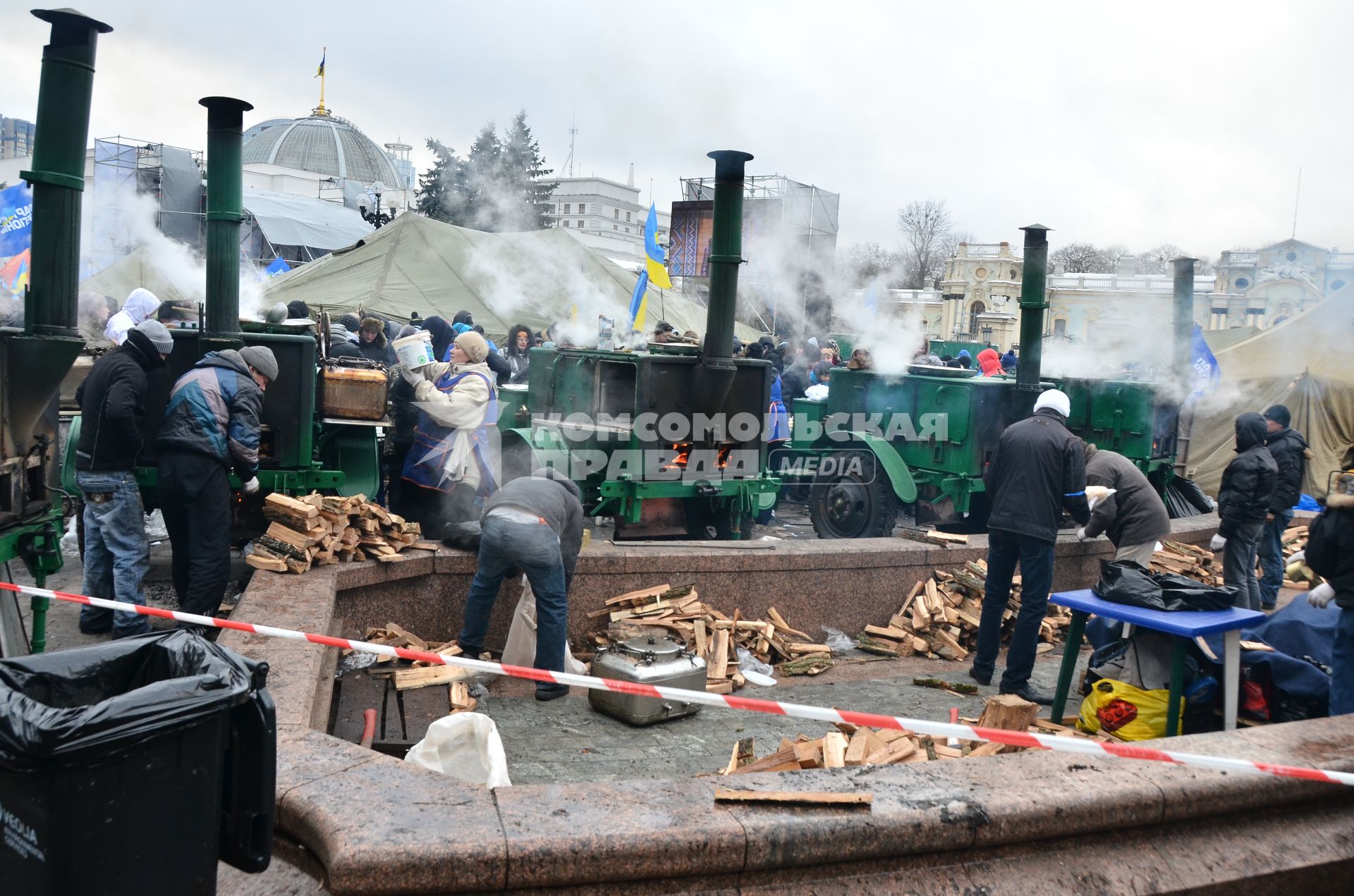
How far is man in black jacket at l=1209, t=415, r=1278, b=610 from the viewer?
8906mm

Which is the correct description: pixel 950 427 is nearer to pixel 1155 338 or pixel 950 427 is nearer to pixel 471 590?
pixel 1155 338

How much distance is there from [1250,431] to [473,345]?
21.4 feet

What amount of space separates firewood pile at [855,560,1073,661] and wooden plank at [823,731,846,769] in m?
3.30

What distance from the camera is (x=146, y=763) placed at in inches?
90.3

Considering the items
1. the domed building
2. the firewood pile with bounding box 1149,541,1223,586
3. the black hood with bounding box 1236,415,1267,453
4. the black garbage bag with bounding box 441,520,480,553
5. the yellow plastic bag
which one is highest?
the domed building

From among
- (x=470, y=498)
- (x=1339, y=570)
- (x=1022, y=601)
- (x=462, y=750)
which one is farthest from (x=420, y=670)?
(x=1339, y=570)

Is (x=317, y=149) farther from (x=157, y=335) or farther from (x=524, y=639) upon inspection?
(x=524, y=639)

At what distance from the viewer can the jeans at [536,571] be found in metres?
5.91

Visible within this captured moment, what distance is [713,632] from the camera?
7.12m

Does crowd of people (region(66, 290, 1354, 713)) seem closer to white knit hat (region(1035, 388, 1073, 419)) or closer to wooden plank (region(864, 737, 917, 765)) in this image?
white knit hat (region(1035, 388, 1073, 419))

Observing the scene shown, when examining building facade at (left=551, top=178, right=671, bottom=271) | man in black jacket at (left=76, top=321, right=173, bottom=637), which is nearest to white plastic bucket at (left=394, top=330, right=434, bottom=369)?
man in black jacket at (left=76, top=321, right=173, bottom=637)

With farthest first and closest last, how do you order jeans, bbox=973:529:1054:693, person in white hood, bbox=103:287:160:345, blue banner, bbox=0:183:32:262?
blue banner, bbox=0:183:32:262
person in white hood, bbox=103:287:160:345
jeans, bbox=973:529:1054:693

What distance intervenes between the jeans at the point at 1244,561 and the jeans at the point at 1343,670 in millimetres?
4101

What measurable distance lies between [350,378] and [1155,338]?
408 inches
